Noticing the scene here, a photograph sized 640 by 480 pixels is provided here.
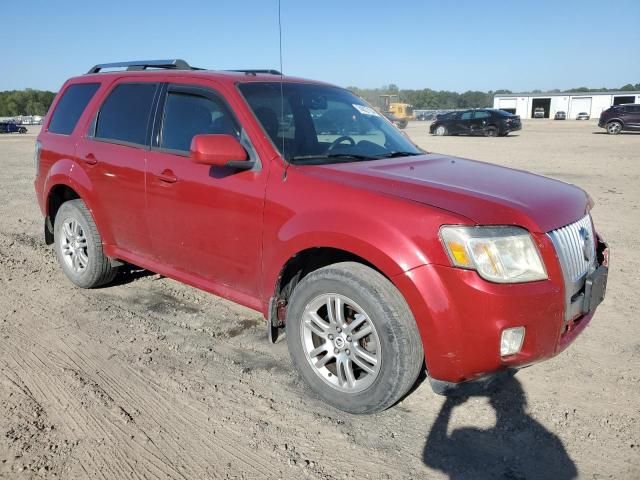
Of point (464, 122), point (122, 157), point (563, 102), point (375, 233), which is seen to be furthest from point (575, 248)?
point (563, 102)

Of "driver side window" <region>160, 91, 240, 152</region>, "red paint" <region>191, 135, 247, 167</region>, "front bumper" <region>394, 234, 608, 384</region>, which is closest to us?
"front bumper" <region>394, 234, 608, 384</region>

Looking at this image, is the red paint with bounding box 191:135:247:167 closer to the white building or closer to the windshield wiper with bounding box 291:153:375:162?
the windshield wiper with bounding box 291:153:375:162

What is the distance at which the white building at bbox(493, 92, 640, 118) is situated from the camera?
73.9m

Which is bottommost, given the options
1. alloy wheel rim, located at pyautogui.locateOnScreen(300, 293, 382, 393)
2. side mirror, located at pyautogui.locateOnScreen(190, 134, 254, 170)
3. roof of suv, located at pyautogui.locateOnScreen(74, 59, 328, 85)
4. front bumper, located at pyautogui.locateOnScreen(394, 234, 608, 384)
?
alloy wheel rim, located at pyautogui.locateOnScreen(300, 293, 382, 393)

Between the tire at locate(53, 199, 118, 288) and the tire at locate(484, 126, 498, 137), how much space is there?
2862cm

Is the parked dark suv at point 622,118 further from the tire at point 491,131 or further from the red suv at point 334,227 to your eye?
the red suv at point 334,227

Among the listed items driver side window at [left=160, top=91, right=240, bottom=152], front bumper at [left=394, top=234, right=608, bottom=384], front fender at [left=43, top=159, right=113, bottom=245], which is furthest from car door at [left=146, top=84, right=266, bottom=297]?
front bumper at [left=394, top=234, right=608, bottom=384]

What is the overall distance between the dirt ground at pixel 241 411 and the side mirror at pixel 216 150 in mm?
1375

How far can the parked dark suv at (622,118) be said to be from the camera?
27969 millimetres

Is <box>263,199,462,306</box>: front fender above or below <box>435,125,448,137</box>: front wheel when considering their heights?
below

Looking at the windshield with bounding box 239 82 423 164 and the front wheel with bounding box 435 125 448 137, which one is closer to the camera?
the windshield with bounding box 239 82 423 164

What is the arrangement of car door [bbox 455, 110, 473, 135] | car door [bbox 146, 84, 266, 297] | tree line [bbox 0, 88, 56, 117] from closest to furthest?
car door [bbox 146, 84, 266, 297], car door [bbox 455, 110, 473, 135], tree line [bbox 0, 88, 56, 117]

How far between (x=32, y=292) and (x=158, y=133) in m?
2.18

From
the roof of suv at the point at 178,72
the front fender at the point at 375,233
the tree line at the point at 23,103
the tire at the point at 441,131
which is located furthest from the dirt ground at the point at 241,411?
the tree line at the point at 23,103
